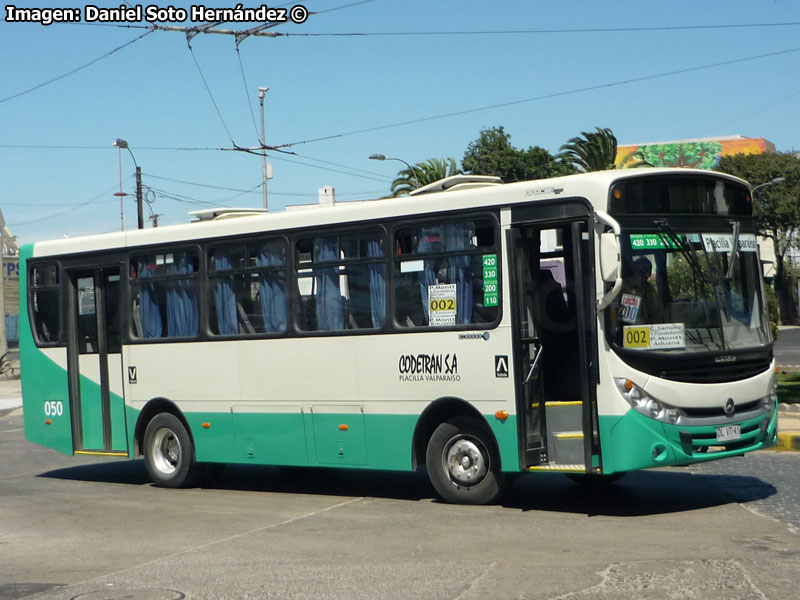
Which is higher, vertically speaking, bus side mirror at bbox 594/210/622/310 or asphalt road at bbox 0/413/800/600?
bus side mirror at bbox 594/210/622/310

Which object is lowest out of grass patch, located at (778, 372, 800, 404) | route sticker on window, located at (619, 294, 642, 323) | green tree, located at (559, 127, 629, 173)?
grass patch, located at (778, 372, 800, 404)

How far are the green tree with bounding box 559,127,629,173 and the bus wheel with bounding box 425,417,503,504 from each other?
1353 inches

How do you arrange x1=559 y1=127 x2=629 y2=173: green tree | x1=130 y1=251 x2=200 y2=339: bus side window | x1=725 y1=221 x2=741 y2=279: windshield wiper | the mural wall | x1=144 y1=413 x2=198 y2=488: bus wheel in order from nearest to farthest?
1. x1=725 y1=221 x2=741 y2=279: windshield wiper
2. x1=130 y1=251 x2=200 y2=339: bus side window
3. x1=144 y1=413 x2=198 y2=488: bus wheel
4. x1=559 y1=127 x2=629 y2=173: green tree
5. the mural wall

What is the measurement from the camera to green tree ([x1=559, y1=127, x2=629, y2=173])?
44.8 meters

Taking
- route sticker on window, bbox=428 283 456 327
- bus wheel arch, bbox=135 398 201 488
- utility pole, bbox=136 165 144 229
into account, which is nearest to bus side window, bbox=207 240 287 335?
bus wheel arch, bbox=135 398 201 488

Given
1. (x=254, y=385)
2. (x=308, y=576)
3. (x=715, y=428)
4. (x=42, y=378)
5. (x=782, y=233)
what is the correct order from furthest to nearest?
(x=782, y=233) → (x=42, y=378) → (x=254, y=385) → (x=715, y=428) → (x=308, y=576)

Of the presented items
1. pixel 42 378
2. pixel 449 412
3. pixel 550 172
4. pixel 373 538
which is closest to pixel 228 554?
pixel 373 538

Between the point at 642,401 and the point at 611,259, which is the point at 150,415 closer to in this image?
the point at 642,401

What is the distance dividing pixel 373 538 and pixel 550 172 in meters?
51.7

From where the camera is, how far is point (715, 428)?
10.2 metres

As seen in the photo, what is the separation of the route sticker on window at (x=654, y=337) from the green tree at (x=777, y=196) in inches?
2450

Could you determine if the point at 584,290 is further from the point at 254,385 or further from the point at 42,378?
the point at 42,378

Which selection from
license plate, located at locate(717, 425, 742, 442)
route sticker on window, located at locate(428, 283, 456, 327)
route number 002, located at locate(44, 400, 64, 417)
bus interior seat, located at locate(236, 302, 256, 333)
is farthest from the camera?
route number 002, located at locate(44, 400, 64, 417)

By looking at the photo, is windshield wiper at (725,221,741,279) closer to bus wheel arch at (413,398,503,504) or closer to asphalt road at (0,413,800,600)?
asphalt road at (0,413,800,600)
